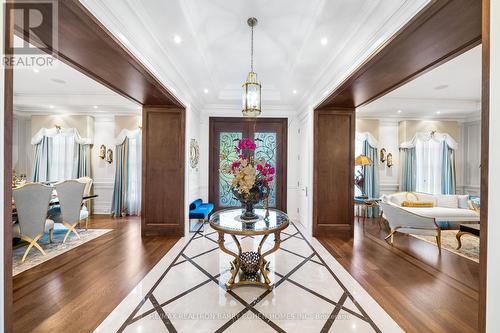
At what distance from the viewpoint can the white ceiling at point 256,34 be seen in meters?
1.93

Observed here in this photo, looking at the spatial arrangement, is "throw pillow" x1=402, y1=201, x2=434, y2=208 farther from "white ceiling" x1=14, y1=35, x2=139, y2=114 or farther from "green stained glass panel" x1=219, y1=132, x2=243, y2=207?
"white ceiling" x1=14, y1=35, x2=139, y2=114

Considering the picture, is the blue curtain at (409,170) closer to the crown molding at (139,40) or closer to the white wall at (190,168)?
the white wall at (190,168)

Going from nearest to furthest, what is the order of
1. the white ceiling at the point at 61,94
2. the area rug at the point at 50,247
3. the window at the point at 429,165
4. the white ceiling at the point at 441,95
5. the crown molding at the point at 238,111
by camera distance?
the area rug at the point at 50,247
the white ceiling at the point at 441,95
the white ceiling at the point at 61,94
the crown molding at the point at 238,111
the window at the point at 429,165

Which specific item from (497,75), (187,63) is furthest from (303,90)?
(497,75)

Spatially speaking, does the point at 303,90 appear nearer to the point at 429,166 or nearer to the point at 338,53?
the point at 338,53

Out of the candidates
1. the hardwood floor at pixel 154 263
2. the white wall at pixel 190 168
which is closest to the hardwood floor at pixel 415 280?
the hardwood floor at pixel 154 263

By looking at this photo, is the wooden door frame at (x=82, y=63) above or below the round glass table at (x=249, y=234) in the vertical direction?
above

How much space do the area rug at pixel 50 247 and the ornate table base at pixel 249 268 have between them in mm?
2663

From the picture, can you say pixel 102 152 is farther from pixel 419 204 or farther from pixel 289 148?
pixel 419 204

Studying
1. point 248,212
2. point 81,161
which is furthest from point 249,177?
point 81,161

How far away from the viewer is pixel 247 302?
2055 mm

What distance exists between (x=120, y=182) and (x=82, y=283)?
3.63 m

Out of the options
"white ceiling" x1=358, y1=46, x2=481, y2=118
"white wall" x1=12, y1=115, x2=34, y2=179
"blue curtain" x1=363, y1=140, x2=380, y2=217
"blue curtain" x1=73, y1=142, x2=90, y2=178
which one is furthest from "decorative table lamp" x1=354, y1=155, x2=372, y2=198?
"white wall" x1=12, y1=115, x2=34, y2=179

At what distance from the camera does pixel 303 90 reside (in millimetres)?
4145
